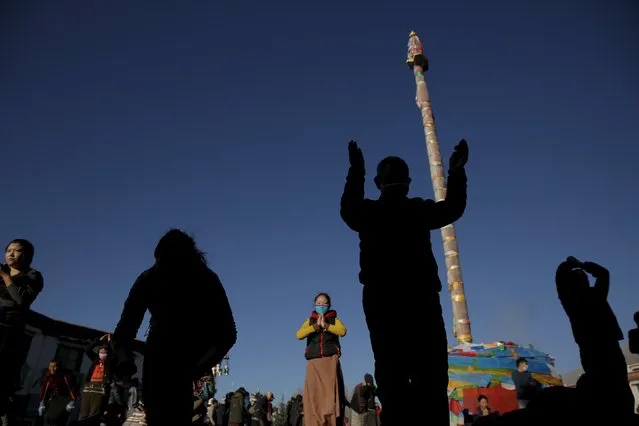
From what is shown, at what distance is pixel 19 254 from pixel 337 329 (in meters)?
3.73

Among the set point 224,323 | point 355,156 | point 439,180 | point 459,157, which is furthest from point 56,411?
point 439,180

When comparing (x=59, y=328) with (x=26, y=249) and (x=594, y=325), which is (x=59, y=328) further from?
(x=594, y=325)

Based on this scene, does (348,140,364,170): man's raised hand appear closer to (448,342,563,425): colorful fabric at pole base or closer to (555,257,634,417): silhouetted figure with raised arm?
(555,257,634,417): silhouetted figure with raised arm

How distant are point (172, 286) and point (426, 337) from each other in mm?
1748

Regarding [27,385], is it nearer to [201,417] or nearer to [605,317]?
[201,417]

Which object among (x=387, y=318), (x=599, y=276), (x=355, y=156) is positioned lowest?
(x=387, y=318)

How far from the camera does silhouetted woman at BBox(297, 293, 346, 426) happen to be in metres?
5.66

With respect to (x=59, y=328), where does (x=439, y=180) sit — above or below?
above

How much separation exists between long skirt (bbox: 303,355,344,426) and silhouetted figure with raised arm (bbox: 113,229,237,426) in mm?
3092

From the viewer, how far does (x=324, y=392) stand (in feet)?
18.7

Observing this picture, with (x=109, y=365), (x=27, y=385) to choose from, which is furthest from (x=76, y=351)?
(x=109, y=365)

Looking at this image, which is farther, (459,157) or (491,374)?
(491,374)

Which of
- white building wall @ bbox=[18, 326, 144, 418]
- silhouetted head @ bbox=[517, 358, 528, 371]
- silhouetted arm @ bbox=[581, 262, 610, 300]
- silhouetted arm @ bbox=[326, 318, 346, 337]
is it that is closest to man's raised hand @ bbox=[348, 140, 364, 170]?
silhouetted arm @ bbox=[581, 262, 610, 300]

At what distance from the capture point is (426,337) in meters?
2.52
